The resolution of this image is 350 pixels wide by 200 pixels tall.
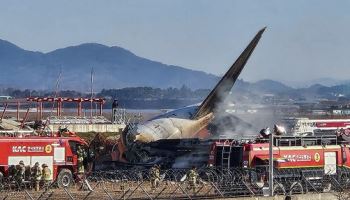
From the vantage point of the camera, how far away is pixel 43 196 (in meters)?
29.2

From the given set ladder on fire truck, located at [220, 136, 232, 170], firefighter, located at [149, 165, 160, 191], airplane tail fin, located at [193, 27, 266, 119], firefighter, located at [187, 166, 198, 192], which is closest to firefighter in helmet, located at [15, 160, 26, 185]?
firefighter, located at [149, 165, 160, 191]

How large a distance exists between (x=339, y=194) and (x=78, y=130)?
3580 centimetres

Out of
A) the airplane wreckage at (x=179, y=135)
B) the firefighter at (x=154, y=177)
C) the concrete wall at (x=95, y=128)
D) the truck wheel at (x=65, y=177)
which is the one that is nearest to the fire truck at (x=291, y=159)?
the firefighter at (x=154, y=177)

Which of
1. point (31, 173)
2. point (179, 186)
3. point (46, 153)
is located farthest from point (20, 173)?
point (179, 186)

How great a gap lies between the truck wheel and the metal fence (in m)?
0.61

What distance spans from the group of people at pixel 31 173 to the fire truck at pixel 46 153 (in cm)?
54

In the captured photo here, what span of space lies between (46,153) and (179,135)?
55.2 ft

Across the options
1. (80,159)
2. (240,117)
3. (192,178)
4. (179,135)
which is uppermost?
(240,117)

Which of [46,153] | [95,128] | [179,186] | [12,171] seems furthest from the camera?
[95,128]

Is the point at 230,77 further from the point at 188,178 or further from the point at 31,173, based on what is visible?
the point at 188,178

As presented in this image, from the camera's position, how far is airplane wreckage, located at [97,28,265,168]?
44.4 meters

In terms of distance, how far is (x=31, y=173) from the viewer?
1387 inches

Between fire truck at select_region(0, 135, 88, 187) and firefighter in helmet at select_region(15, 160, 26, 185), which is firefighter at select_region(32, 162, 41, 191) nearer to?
firefighter in helmet at select_region(15, 160, 26, 185)

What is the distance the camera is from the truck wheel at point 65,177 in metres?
37.0
